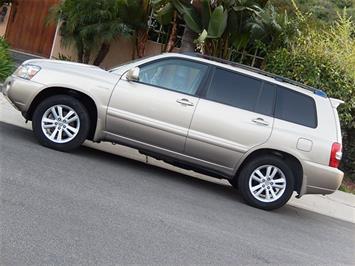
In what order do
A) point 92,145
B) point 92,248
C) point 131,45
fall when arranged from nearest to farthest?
point 92,248
point 92,145
point 131,45

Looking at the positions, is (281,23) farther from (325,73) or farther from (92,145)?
(92,145)

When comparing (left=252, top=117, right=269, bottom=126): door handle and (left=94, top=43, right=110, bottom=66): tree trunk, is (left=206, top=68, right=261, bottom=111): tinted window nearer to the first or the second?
(left=252, top=117, right=269, bottom=126): door handle

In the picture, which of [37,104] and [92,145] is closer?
[37,104]

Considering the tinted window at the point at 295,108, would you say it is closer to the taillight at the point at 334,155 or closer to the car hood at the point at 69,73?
the taillight at the point at 334,155

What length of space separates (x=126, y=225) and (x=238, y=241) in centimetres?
132

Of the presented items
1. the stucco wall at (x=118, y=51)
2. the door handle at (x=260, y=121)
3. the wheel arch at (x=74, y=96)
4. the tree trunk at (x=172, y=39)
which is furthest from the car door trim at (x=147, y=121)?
the stucco wall at (x=118, y=51)

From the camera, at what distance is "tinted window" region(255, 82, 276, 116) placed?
29.0 feet

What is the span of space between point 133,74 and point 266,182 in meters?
2.36

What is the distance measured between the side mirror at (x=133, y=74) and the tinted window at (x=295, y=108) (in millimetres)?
2015

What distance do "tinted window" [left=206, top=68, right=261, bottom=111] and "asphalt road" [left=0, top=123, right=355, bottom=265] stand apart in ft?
4.45

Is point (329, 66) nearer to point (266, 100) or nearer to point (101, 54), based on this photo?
point (266, 100)

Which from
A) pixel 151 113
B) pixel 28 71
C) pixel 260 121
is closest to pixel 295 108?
pixel 260 121

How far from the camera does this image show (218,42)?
48.0ft

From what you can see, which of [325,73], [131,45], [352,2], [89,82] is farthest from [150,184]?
[352,2]
